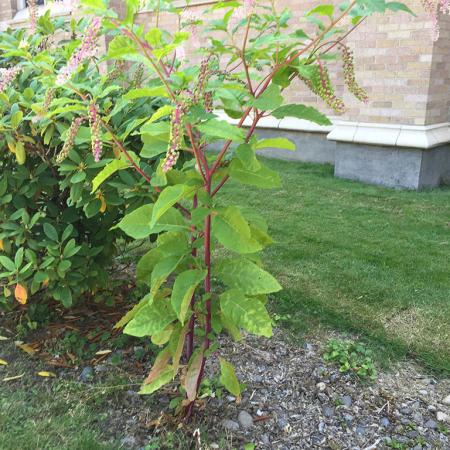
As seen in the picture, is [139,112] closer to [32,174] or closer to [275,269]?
[32,174]

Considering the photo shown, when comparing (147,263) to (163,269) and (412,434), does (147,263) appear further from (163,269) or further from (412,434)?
(412,434)

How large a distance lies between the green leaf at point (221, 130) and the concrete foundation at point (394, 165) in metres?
5.67

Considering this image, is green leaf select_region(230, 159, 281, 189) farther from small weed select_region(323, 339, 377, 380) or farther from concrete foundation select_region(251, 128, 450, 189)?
concrete foundation select_region(251, 128, 450, 189)

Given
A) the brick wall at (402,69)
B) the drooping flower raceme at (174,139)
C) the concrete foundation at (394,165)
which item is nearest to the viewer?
the drooping flower raceme at (174,139)

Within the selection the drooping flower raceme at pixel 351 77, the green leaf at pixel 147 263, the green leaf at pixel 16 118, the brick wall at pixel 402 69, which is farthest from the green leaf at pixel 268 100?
the brick wall at pixel 402 69

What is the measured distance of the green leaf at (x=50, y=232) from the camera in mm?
2725

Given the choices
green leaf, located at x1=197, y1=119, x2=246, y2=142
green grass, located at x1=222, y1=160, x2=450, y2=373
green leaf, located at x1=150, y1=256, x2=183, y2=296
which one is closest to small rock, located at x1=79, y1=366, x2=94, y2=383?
green leaf, located at x1=150, y1=256, x2=183, y2=296

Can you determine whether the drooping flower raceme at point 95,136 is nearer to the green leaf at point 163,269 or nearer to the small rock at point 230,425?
the green leaf at point 163,269

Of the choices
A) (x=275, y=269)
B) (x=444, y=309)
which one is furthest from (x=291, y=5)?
(x=444, y=309)

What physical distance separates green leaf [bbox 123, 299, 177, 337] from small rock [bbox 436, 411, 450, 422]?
4.58 feet

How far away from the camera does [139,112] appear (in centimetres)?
260

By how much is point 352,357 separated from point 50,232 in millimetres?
1810

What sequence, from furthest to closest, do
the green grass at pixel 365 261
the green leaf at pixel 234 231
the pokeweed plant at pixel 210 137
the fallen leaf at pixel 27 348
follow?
Result: the green grass at pixel 365 261
the fallen leaf at pixel 27 348
the green leaf at pixel 234 231
the pokeweed plant at pixel 210 137

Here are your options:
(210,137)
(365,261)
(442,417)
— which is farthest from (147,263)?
(365,261)
